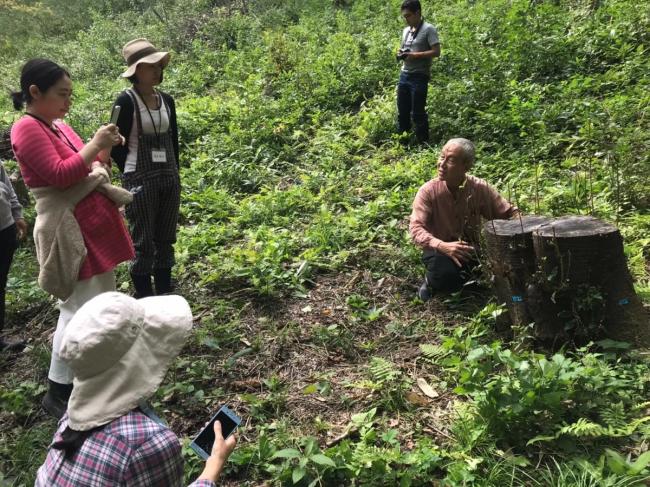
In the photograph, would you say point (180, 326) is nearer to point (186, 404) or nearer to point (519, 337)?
point (186, 404)

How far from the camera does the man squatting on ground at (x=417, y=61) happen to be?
A: 6.74 metres

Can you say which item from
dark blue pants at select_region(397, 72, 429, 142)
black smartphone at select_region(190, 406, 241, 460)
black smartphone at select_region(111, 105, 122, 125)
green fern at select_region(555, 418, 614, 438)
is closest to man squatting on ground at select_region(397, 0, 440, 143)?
dark blue pants at select_region(397, 72, 429, 142)

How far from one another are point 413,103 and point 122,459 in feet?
20.9

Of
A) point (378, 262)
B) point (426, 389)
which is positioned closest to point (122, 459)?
point (426, 389)

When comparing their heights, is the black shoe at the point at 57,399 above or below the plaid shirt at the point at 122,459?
below

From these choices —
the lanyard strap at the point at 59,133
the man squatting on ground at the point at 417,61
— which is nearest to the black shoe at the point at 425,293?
the lanyard strap at the point at 59,133

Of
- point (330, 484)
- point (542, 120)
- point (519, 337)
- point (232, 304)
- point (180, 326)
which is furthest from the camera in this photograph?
point (542, 120)

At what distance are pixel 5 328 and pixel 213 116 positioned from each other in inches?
218

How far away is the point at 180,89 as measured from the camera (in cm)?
1130

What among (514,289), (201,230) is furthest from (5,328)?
(514,289)

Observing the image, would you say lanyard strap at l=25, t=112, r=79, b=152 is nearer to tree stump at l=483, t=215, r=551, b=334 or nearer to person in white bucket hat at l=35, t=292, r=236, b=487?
person in white bucket hat at l=35, t=292, r=236, b=487

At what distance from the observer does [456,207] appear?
430 centimetres

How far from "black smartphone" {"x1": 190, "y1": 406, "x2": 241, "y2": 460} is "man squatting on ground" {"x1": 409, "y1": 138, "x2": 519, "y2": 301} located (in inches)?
101

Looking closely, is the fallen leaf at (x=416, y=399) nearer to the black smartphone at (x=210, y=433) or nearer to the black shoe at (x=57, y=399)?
the black smartphone at (x=210, y=433)
